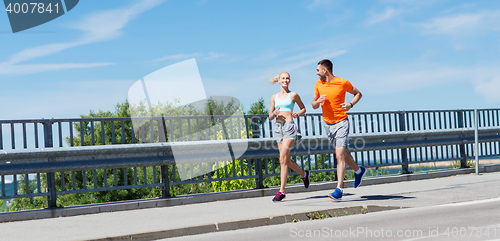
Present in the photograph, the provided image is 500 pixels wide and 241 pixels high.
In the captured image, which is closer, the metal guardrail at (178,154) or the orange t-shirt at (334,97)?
the metal guardrail at (178,154)

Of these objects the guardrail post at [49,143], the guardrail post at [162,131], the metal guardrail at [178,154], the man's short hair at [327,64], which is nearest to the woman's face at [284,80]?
the man's short hair at [327,64]

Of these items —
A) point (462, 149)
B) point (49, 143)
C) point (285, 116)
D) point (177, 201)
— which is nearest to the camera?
point (49, 143)

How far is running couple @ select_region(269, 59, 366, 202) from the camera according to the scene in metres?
8.25

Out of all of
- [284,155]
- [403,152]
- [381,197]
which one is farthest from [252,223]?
[403,152]

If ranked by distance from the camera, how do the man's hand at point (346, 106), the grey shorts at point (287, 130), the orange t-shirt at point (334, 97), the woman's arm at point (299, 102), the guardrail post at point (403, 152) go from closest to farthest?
the man's hand at point (346, 106) → the orange t-shirt at point (334, 97) → the grey shorts at point (287, 130) → the woman's arm at point (299, 102) → the guardrail post at point (403, 152)

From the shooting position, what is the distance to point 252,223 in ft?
21.3

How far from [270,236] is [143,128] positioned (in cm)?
414

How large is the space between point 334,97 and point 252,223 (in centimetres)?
277

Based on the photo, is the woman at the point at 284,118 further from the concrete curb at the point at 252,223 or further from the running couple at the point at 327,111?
the concrete curb at the point at 252,223

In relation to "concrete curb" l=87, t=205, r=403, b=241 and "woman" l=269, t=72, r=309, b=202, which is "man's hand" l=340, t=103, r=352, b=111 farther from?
"concrete curb" l=87, t=205, r=403, b=241

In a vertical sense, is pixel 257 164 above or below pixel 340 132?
below

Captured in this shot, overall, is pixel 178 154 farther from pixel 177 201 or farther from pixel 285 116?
pixel 285 116

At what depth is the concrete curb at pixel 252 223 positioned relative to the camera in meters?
5.88

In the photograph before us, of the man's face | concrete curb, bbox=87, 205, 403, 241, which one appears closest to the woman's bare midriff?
the man's face
